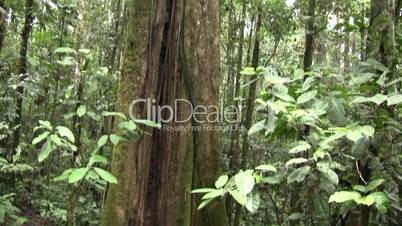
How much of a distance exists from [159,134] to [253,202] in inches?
42.0

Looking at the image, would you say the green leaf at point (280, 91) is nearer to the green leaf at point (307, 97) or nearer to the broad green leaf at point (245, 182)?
the green leaf at point (307, 97)

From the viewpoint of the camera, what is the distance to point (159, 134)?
2963 mm

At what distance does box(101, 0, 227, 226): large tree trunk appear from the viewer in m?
2.90

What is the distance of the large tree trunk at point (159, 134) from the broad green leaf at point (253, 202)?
94 cm

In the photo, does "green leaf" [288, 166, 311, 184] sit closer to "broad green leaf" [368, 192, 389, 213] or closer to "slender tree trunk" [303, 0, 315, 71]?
"broad green leaf" [368, 192, 389, 213]

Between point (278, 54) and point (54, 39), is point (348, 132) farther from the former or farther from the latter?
point (278, 54)

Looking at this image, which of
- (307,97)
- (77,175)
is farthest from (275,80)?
(77,175)

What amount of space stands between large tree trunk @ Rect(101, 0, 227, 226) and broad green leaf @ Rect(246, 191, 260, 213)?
3.10 ft

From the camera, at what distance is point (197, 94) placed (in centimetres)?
311

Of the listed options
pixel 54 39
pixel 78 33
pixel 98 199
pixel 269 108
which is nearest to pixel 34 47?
pixel 54 39

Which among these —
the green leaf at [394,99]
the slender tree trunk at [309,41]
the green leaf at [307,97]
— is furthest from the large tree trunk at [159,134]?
the slender tree trunk at [309,41]

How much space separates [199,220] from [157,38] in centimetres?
124

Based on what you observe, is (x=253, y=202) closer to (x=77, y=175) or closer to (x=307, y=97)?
(x=307, y=97)

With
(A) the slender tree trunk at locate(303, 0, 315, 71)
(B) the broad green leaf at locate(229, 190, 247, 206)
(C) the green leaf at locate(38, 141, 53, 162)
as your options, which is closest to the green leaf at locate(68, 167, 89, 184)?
(C) the green leaf at locate(38, 141, 53, 162)
